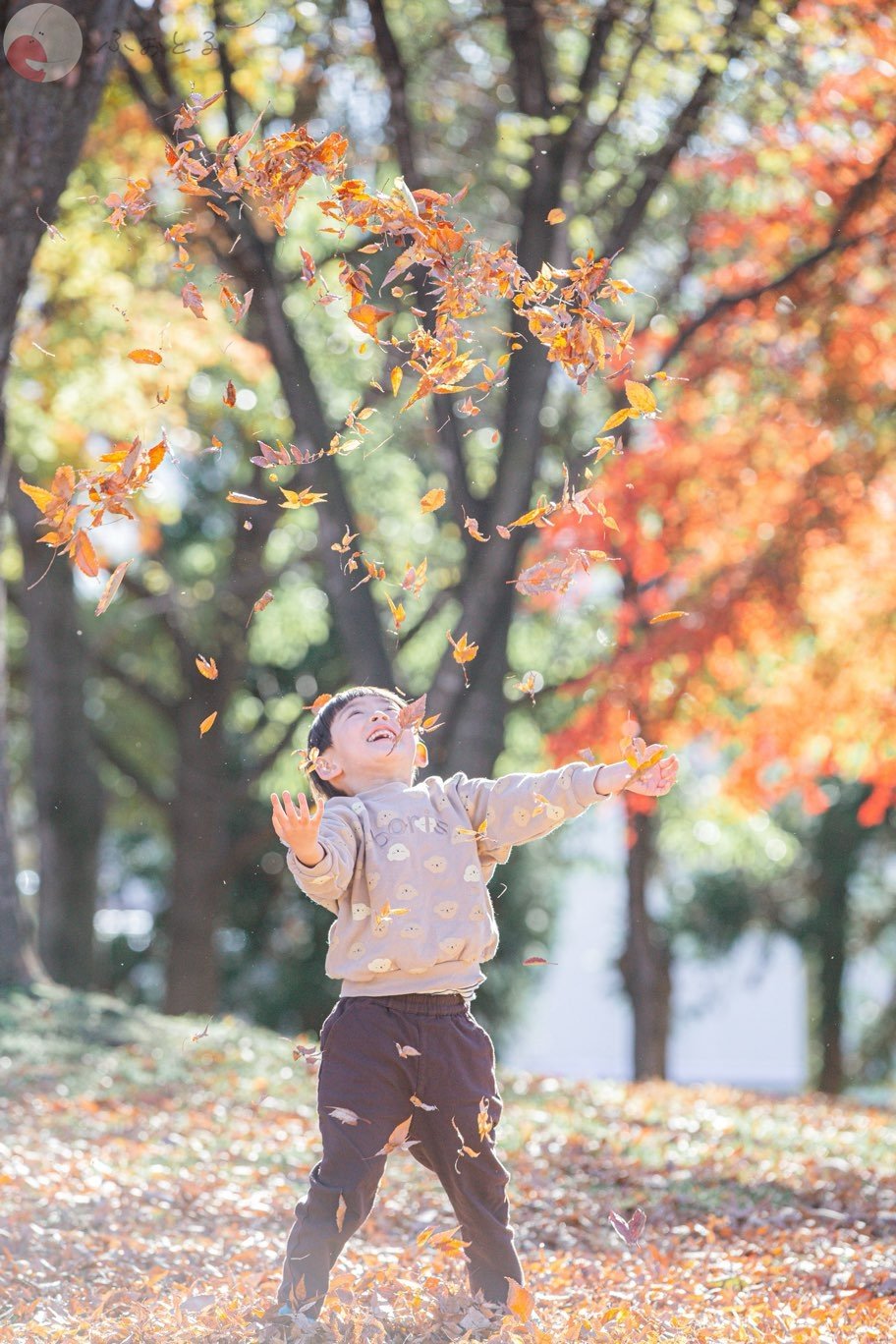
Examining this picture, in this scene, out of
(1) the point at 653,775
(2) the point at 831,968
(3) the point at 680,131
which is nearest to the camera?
(1) the point at 653,775

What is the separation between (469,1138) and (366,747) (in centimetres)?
95

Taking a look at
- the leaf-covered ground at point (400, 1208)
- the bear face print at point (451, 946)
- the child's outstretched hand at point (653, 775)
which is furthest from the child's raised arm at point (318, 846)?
the leaf-covered ground at point (400, 1208)

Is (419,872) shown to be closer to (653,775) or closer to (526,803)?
(526,803)

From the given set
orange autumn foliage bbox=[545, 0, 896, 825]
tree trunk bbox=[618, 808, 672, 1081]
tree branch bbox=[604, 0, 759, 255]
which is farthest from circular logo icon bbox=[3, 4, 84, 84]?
tree trunk bbox=[618, 808, 672, 1081]

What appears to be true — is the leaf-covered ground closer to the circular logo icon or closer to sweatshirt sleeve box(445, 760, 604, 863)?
sweatshirt sleeve box(445, 760, 604, 863)

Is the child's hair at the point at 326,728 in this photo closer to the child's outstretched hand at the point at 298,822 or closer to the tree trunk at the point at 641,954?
the child's outstretched hand at the point at 298,822

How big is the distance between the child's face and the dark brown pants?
0.55m

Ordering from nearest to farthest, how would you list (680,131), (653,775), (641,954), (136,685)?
(653,775) → (680,131) → (641,954) → (136,685)

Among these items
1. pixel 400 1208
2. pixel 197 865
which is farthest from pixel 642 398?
pixel 197 865

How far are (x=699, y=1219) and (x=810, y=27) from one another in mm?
6020

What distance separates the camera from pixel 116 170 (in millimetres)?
10305

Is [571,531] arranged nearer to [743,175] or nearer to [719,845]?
[743,175]

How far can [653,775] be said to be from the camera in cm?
343

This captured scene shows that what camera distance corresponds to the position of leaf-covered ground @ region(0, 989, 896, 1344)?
3.69 metres
